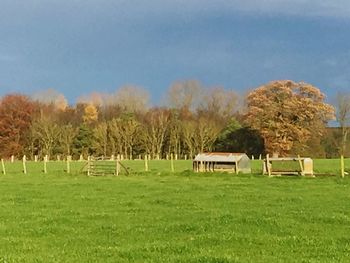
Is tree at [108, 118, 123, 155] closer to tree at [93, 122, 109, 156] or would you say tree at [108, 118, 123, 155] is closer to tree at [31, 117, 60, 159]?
tree at [93, 122, 109, 156]

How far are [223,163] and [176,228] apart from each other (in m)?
39.1

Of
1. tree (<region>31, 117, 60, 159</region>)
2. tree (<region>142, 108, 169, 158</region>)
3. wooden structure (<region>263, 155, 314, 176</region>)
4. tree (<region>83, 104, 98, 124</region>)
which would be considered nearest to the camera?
wooden structure (<region>263, 155, 314, 176</region>)

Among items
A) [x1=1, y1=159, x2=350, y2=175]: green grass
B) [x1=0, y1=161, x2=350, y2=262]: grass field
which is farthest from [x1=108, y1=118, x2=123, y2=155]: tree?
[x1=0, y1=161, x2=350, y2=262]: grass field

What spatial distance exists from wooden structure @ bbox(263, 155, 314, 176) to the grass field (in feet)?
60.4

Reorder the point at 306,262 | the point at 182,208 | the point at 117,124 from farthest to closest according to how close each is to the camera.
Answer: the point at 117,124
the point at 182,208
the point at 306,262

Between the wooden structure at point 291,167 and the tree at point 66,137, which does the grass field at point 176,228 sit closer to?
the wooden structure at point 291,167

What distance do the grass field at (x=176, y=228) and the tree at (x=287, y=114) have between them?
6865 cm

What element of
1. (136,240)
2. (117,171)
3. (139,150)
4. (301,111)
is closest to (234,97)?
(139,150)

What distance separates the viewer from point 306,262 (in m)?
10.8

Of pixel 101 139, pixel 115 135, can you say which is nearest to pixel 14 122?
pixel 101 139

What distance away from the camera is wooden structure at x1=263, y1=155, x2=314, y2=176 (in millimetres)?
44625

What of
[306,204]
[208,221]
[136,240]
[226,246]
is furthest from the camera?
[306,204]

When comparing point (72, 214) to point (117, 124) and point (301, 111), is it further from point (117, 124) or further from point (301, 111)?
point (117, 124)

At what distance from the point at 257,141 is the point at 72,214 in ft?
313
